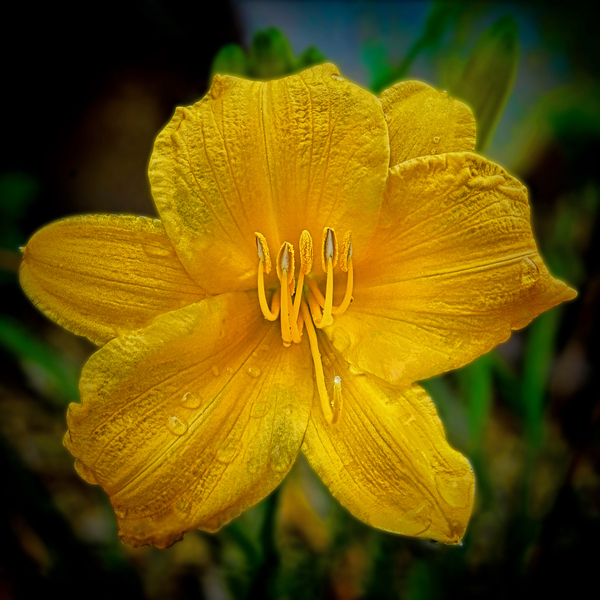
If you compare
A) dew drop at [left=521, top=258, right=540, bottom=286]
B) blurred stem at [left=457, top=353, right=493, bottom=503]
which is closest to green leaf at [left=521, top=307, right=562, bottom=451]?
blurred stem at [left=457, top=353, right=493, bottom=503]

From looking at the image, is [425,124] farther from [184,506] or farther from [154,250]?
[184,506]

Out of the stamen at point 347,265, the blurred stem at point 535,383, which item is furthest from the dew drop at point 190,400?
the blurred stem at point 535,383

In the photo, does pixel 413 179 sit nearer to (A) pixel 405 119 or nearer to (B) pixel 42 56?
(A) pixel 405 119

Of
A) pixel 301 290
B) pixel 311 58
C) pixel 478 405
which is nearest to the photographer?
pixel 301 290

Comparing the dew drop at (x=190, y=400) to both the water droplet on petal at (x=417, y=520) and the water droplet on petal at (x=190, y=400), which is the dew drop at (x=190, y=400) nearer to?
the water droplet on petal at (x=190, y=400)

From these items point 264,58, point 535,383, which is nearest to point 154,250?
point 264,58

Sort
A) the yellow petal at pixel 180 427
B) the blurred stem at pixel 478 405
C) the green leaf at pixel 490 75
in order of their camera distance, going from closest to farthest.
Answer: the yellow petal at pixel 180 427 < the green leaf at pixel 490 75 < the blurred stem at pixel 478 405
